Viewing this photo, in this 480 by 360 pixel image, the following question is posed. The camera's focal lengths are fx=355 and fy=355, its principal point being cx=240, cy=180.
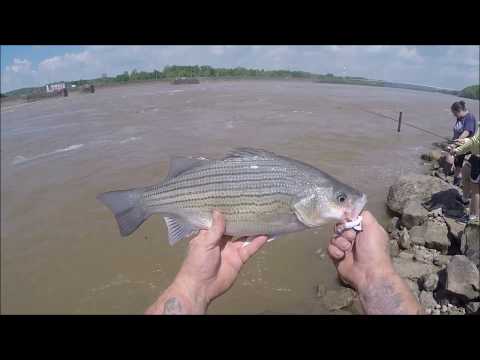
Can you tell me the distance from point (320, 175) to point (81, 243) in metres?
7.31

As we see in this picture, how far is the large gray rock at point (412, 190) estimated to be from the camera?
9.46 meters

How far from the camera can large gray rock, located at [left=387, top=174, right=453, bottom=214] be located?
9.46 meters

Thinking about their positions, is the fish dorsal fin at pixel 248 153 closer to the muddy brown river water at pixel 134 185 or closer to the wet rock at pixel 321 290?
the muddy brown river water at pixel 134 185

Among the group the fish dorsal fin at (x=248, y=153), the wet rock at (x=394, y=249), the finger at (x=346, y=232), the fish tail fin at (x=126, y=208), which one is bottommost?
the wet rock at (x=394, y=249)

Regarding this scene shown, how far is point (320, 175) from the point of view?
11.8 feet

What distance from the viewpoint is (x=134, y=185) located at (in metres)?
12.8

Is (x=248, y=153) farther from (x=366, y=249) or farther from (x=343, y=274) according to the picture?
(x=343, y=274)

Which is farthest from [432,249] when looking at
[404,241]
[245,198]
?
[245,198]

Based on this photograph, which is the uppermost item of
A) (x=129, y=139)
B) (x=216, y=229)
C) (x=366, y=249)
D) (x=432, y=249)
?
(x=216, y=229)

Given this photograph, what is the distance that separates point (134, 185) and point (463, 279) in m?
→ 10.4

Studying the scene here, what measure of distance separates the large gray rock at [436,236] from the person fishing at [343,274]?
4602mm

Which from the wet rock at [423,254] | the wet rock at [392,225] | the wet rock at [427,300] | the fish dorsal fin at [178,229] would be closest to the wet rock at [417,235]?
the wet rock at [423,254]

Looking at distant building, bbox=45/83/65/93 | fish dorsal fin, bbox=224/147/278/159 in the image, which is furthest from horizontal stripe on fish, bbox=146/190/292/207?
distant building, bbox=45/83/65/93

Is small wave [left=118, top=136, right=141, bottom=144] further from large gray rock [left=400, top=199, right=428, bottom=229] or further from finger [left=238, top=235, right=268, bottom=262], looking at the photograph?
finger [left=238, top=235, right=268, bottom=262]
